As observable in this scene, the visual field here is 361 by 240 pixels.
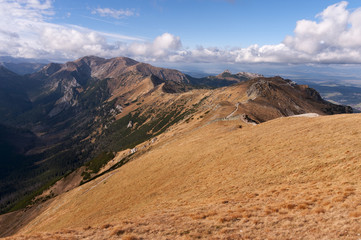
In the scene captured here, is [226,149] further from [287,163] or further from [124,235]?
[124,235]

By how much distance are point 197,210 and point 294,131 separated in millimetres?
33681

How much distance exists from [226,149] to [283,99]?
430ft

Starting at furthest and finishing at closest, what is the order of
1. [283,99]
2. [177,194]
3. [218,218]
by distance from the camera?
[283,99] → [177,194] → [218,218]

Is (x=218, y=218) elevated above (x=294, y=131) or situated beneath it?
situated beneath

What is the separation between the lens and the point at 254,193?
24641mm

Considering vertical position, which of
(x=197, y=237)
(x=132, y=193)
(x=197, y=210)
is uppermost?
(x=197, y=237)

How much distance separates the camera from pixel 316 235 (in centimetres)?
1372

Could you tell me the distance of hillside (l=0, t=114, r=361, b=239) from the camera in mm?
15992

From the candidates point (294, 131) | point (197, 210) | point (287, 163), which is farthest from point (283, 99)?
point (197, 210)

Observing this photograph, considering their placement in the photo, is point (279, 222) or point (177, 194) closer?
point (279, 222)

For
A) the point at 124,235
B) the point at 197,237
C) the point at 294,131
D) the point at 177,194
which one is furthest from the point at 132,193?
the point at 294,131

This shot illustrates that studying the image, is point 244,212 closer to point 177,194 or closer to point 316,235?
point 316,235

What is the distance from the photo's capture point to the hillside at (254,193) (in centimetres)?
1599

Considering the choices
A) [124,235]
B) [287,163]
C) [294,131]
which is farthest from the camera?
[294,131]
